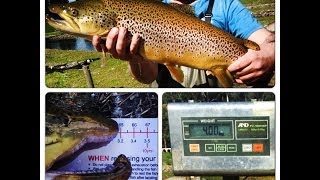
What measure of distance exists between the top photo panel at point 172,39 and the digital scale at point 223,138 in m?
0.11

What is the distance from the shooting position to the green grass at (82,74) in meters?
3.38

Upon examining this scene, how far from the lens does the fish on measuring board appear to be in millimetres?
3400

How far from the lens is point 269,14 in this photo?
3.33 meters

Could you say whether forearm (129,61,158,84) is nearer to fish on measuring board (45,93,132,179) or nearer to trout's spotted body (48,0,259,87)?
trout's spotted body (48,0,259,87)

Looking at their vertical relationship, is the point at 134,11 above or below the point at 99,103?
above

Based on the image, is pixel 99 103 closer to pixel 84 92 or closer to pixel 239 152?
pixel 84 92

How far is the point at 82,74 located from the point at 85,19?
0.26 m

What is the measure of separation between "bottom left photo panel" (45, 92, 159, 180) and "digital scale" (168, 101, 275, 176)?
12 centimetres

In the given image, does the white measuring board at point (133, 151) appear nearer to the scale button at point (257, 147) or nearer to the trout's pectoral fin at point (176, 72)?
the trout's pectoral fin at point (176, 72)

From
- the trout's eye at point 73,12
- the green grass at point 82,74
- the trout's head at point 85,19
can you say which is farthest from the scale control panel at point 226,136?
the trout's eye at point 73,12

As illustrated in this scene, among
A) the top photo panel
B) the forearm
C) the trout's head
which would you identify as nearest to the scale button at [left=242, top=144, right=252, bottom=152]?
the top photo panel

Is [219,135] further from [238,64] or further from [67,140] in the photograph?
[67,140]
